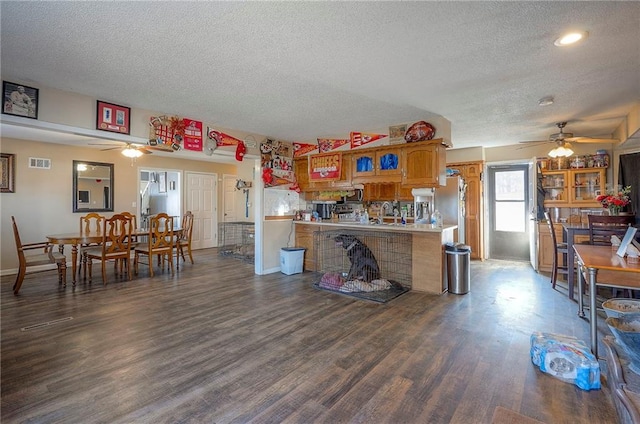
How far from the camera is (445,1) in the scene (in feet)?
6.01

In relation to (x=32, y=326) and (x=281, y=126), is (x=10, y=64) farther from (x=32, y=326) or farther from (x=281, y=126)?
(x=281, y=126)

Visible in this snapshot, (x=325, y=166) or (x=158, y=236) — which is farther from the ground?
(x=325, y=166)

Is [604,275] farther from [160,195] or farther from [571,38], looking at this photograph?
[160,195]

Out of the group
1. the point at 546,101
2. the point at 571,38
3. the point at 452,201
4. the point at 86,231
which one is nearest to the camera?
the point at 571,38

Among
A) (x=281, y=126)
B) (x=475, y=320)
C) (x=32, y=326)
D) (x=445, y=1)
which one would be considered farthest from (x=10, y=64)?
(x=475, y=320)

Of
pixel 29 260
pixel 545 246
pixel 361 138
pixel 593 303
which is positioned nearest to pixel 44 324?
pixel 29 260

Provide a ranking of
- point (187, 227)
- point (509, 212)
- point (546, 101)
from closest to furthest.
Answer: point (546, 101)
point (187, 227)
point (509, 212)

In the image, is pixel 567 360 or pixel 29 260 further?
pixel 29 260

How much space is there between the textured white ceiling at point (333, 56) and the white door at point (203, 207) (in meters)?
4.23

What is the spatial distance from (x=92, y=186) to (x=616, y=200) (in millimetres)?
9085

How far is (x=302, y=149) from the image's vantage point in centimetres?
590

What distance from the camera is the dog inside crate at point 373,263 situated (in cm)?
431

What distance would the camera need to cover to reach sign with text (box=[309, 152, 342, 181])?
5207mm

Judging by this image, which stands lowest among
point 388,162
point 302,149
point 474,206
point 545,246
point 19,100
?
point 545,246
